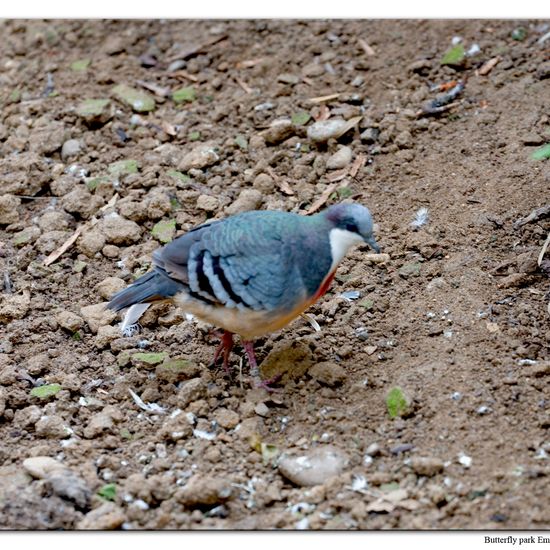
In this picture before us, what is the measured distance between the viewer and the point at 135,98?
279 inches

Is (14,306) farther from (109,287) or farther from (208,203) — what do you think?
(208,203)

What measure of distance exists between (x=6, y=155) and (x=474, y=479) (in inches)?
166

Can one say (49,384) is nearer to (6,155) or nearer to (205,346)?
(205,346)

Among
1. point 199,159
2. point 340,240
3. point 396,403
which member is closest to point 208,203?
point 199,159

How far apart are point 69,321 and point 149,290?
0.68 metres

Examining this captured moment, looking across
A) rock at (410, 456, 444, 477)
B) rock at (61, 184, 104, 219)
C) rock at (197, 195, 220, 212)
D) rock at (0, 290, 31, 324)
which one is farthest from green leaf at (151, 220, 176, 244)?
rock at (410, 456, 444, 477)

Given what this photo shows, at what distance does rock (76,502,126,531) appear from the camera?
159 inches

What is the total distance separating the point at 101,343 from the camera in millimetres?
5238

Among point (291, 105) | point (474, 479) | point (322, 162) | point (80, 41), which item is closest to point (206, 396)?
point (474, 479)

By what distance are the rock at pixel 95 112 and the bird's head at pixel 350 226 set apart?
9.00ft

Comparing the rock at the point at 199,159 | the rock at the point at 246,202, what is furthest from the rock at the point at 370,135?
the rock at the point at 199,159

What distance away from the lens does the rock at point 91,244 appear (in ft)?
19.3

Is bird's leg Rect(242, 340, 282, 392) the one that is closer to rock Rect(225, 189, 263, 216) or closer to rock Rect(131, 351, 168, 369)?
rock Rect(131, 351, 168, 369)

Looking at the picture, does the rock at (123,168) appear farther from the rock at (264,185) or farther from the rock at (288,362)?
the rock at (288,362)
